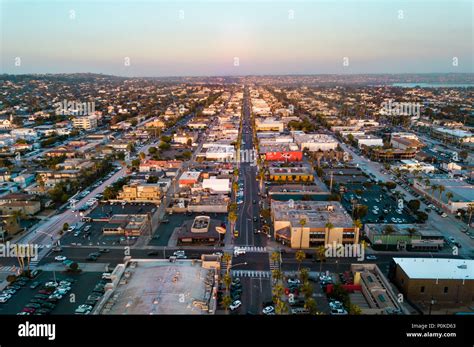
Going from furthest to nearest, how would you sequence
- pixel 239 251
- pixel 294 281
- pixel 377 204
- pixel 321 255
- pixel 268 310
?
pixel 377 204
pixel 239 251
pixel 321 255
pixel 294 281
pixel 268 310

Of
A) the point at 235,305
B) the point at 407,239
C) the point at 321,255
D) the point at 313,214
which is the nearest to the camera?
the point at 235,305

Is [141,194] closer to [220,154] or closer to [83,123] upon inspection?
[220,154]

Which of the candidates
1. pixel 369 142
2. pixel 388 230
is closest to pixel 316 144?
pixel 369 142

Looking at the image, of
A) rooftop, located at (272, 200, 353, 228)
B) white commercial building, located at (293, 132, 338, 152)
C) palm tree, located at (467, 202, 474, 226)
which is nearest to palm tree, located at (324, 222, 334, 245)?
rooftop, located at (272, 200, 353, 228)

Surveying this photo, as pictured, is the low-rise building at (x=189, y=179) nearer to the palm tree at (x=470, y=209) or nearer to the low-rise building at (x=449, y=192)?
the low-rise building at (x=449, y=192)

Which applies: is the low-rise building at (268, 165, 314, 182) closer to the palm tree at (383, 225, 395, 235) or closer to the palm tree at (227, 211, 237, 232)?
the palm tree at (227, 211, 237, 232)

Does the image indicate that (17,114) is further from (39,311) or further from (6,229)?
(39,311)

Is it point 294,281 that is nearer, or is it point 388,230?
point 294,281
